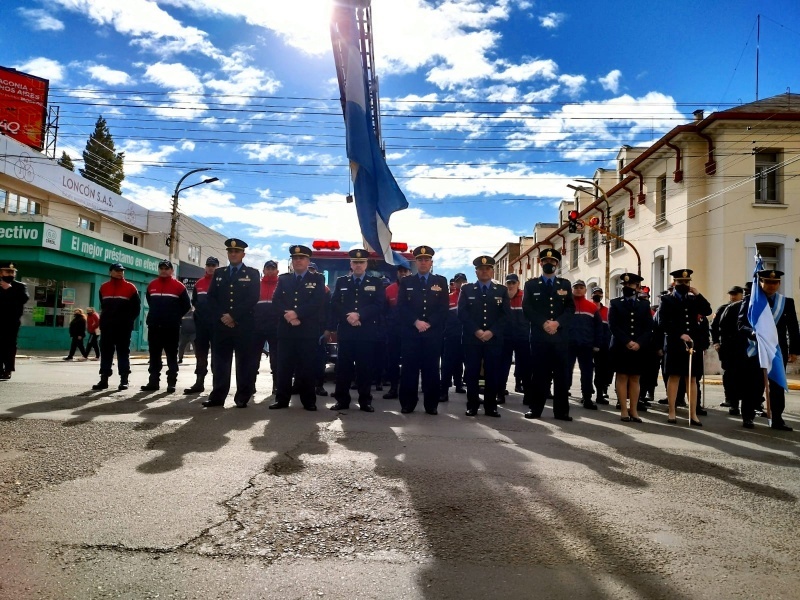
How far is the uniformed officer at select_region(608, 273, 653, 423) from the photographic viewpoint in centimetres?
785

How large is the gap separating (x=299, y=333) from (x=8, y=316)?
5.73 m

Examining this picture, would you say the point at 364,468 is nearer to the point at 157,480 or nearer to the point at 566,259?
the point at 157,480

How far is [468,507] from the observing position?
146 inches

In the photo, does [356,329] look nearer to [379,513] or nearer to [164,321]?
[164,321]

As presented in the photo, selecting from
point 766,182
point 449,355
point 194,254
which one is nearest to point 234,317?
point 449,355

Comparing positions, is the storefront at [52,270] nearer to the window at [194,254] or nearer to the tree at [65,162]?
the tree at [65,162]

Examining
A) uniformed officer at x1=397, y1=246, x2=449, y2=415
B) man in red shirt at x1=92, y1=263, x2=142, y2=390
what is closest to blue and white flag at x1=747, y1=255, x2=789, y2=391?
uniformed officer at x1=397, y1=246, x2=449, y2=415

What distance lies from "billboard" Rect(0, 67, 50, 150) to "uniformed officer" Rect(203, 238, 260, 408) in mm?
28163

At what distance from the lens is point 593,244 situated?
1353 inches

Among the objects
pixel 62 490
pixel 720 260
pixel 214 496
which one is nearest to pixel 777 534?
pixel 214 496

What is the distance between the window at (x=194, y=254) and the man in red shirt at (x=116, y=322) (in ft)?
121

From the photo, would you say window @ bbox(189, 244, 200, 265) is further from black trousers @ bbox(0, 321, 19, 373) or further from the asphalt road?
the asphalt road

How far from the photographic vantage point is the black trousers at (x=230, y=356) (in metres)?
7.94

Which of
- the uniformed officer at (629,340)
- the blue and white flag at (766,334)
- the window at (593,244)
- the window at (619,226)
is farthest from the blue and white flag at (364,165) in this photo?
the window at (593,244)
